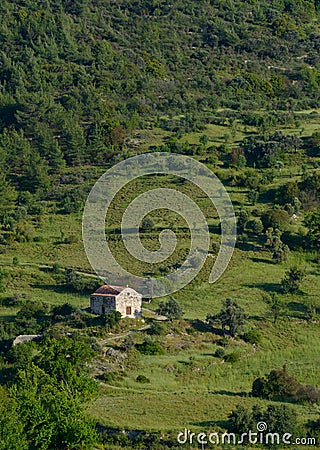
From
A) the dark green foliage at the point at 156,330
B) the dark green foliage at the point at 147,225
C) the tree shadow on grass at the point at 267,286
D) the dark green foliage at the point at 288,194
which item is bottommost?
the dark green foliage at the point at 156,330

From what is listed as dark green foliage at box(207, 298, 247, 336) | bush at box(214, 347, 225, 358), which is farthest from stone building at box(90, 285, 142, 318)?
bush at box(214, 347, 225, 358)

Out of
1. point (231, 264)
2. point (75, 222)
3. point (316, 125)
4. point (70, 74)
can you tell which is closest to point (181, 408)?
point (231, 264)

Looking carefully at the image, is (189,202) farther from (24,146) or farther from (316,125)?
(316,125)

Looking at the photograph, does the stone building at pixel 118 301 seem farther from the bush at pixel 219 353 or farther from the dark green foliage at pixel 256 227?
the dark green foliage at pixel 256 227

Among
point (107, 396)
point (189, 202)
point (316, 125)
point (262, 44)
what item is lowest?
point (107, 396)

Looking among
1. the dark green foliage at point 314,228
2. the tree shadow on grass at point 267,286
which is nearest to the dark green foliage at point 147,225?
the tree shadow on grass at point 267,286
